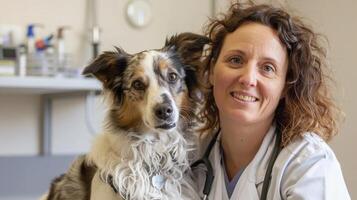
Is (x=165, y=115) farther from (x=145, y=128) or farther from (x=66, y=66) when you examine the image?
(x=66, y=66)

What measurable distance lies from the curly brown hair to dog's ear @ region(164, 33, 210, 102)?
114 mm

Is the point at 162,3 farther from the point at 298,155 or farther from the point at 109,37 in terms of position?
the point at 298,155

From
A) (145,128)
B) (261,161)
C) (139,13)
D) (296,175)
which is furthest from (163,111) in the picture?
(139,13)

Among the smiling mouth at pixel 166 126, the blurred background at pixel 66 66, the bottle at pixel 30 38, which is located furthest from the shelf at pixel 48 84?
the smiling mouth at pixel 166 126

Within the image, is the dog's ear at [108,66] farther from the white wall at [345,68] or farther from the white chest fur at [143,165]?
the white wall at [345,68]

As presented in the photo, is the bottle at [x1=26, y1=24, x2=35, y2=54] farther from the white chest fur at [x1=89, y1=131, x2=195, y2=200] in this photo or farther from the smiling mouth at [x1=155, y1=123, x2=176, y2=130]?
the smiling mouth at [x1=155, y1=123, x2=176, y2=130]

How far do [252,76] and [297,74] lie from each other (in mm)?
178

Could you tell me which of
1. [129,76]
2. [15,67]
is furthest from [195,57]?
[15,67]

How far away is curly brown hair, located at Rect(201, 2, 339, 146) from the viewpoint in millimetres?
1690

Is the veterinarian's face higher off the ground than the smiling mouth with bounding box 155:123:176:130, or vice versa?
the veterinarian's face

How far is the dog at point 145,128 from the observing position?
5.73ft

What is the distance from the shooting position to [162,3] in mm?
3574

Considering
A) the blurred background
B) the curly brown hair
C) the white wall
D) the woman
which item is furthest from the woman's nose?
the white wall

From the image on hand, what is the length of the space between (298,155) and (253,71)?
300 mm
